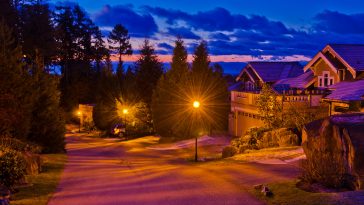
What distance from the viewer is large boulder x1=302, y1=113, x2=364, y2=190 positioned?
12734mm

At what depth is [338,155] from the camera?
13266 mm

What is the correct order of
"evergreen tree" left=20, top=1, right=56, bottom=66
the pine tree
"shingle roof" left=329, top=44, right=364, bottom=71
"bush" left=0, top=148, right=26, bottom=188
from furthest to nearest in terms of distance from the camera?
"evergreen tree" left=20, top=1, right=56, bottom=66, the pine tree, "shingle roof" left=329, top=44, right=364, bottom=71, "bush" left=0, top=148, right=26, bottom=188

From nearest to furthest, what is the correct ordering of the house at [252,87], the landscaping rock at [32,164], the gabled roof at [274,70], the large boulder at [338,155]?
the large boulder at [338,155]
the landscaping rock at [32,164]
the house at [252,87]
the gabled roof at [274,70]

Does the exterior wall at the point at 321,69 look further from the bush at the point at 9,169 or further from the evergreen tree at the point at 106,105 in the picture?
the evergreen tree at the point at 106,105

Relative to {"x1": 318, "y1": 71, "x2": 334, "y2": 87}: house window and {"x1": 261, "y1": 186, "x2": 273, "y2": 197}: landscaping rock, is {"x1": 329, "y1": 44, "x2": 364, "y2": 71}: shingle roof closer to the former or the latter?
{"x1": 318, "y1": 71, "x2": 334, "y2": 87}: house window

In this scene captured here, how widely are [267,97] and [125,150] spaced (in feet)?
43.6

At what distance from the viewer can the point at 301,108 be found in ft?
103

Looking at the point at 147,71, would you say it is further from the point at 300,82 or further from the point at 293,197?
the point at 293,197

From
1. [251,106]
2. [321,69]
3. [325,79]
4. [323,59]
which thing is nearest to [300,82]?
[321,69]

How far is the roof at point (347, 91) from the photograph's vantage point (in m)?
27.3

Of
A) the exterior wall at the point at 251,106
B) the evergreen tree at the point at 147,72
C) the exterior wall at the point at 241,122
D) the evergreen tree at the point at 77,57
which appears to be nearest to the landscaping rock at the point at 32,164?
the exterior wall at the point at 251,106

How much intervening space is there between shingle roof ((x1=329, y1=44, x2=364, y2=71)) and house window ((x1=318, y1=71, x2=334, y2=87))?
6.47 feet

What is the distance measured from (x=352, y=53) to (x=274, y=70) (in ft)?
38.2

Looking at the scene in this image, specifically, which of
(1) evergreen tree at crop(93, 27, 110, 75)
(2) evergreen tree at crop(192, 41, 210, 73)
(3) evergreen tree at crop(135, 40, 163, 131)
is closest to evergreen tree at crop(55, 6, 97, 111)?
(1) evergreen tree at crop(93, 27, 110, 75)
